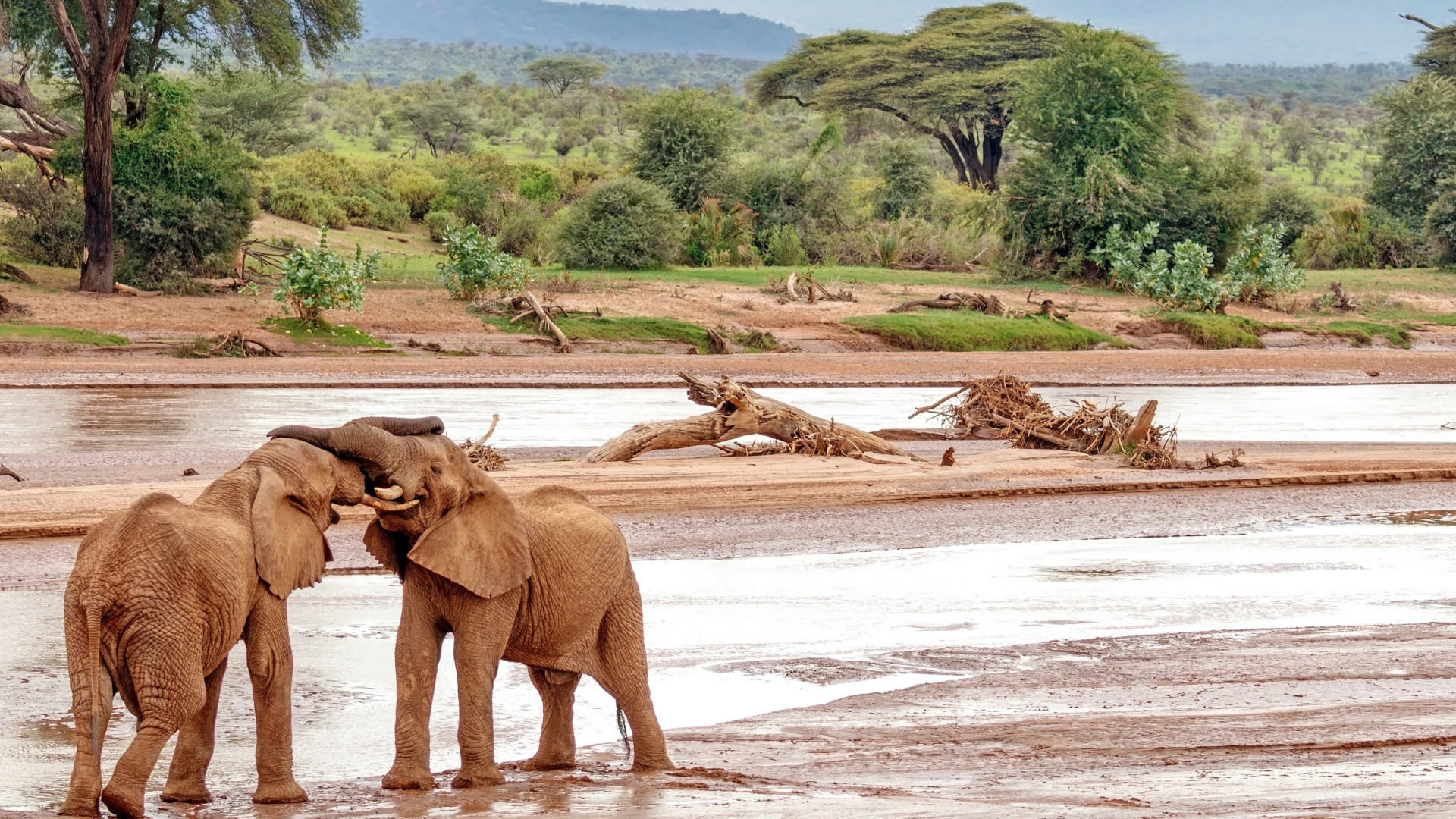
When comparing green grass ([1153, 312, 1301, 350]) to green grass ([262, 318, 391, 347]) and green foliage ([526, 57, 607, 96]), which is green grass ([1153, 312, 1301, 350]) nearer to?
green grass ([262, 318, 391, 347])

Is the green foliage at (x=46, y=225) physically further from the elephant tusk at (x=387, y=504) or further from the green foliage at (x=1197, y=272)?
the elephant tusk at (x=387, y=504)

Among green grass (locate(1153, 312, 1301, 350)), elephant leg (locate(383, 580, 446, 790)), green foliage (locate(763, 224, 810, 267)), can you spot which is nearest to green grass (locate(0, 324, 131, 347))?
green foliage (locate(763, 224, 810, 267))

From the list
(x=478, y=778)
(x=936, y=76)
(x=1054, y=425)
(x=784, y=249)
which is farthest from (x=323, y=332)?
(x=936, y=76)

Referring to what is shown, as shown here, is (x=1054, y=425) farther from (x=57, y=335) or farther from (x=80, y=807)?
(x=57, y=335)

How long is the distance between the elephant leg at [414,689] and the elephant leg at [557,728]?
584 millimetres

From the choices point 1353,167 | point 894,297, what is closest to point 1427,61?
point 1353,167

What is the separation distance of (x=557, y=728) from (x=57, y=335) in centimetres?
2074

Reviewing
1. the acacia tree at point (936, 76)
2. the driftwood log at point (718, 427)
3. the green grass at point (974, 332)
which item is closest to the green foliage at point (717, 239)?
the green grass at point (974, 332)

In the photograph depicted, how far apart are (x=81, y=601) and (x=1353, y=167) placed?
3191 inches

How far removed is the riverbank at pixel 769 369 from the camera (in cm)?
2334

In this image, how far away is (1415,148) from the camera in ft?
146

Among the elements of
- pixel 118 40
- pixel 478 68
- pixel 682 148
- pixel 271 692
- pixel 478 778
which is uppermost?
pixel 478 68

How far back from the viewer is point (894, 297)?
33.2m

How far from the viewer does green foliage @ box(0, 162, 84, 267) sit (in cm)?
3045
